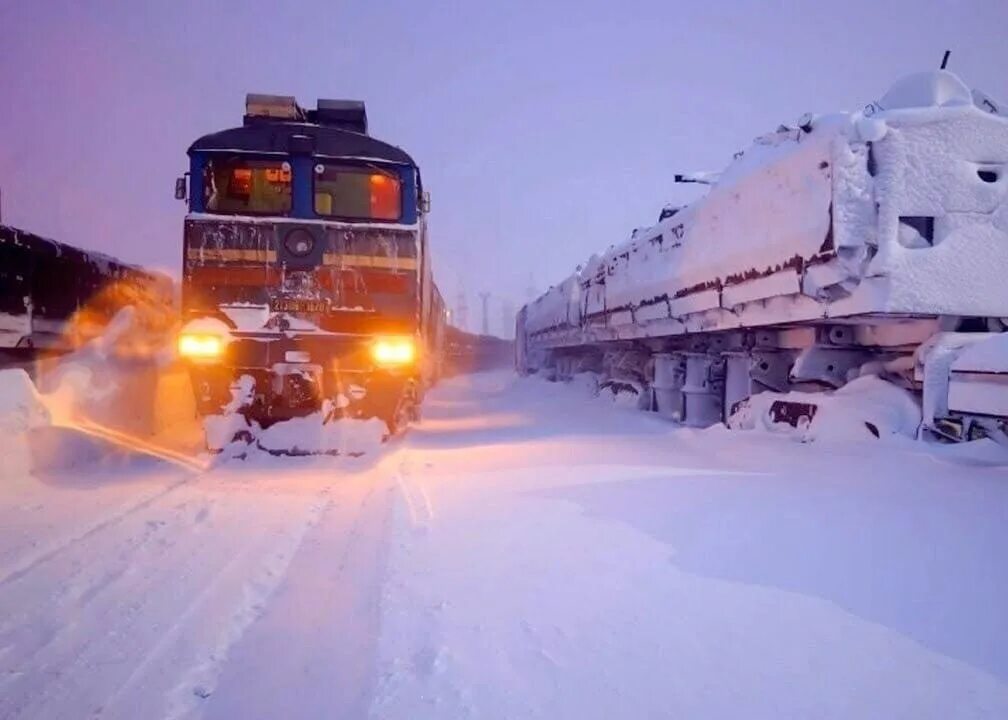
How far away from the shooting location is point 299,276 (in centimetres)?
636

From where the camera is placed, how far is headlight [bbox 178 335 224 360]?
602 centimetres

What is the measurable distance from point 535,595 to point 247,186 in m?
5.75

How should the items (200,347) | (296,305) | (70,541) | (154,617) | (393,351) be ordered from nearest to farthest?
(154,617) → (70,541) → (200,347) → (296,305) → (393,351)

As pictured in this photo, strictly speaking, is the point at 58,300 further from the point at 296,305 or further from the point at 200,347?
the point at 296,305

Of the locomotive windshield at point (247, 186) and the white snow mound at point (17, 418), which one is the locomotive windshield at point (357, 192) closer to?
the locomotive windshield at point (247, 186)

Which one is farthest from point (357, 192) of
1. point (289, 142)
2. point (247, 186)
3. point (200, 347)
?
point (200, 347)

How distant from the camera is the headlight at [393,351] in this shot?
20.9 ft

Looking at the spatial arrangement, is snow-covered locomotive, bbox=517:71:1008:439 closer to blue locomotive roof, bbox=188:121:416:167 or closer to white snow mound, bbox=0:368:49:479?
blue locomotive roof, bbox=188:121:416:167

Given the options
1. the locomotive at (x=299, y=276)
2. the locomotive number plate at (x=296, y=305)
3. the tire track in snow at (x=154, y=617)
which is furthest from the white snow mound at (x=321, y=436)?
the tire track in snow at (x=154, y=617)

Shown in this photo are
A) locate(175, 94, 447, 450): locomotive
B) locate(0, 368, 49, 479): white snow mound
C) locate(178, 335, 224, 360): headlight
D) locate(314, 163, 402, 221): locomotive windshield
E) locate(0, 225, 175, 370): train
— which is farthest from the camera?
locate(314, 163, 402, 221): locomotive windshield

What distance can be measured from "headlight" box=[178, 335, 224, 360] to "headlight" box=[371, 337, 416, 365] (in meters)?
1.52

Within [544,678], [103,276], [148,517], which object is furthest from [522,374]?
[544,678]

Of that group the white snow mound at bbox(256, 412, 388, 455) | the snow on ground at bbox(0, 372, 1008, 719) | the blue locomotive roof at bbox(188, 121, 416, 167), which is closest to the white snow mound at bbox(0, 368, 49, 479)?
the snow on ground at bbox(0, 372, 1008, 719)

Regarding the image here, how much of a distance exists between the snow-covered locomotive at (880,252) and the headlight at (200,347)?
5.06 metres
